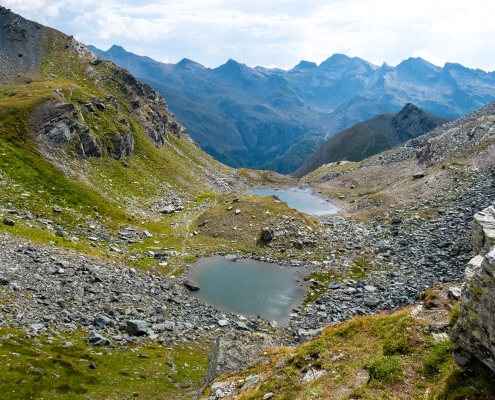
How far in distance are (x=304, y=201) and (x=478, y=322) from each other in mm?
129723

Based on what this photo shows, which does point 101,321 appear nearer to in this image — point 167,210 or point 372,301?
point 372,301

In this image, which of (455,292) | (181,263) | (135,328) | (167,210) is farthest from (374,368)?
(167,210)

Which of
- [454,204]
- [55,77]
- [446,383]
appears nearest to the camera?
[446,383]

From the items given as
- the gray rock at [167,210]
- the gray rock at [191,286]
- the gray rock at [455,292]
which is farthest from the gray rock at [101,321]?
the gray rock at [167,210]

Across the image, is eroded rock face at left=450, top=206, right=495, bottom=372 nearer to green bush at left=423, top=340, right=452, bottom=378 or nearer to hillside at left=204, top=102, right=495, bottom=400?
hillside at left=204, top=102, right=495, bottom=400

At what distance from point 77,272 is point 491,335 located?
44264 mm

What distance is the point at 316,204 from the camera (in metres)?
135

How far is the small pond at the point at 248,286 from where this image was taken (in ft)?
164

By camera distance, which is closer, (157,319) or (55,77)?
(157,319)

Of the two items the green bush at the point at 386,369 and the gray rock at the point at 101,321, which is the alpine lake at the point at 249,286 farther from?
the green bush at the point at 386,369

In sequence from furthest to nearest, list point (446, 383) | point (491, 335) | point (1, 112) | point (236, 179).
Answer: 1. point (236, 179)
2. point (1, 112)
3. point (446, 383)
4. point (491, 335)

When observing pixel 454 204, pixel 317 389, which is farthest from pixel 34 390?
pixel 454 204

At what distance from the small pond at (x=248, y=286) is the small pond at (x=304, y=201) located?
5841 centimetres

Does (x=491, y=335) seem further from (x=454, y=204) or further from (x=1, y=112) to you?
(x=1, y=112)
